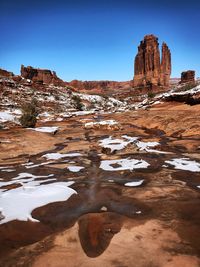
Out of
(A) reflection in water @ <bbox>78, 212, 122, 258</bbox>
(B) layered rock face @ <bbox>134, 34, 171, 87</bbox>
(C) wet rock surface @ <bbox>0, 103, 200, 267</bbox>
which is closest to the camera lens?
(C) wet rock surface @ <bbox>0, 103, 200, 267</bbox>

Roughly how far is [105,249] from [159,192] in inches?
118

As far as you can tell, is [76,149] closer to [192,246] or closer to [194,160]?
[194,160]

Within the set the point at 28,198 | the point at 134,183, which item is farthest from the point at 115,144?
the point at 28,198

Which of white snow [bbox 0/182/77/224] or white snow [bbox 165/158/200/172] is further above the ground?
white snow [bbox 0/182/77/224]

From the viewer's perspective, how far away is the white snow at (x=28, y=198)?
5.47 m

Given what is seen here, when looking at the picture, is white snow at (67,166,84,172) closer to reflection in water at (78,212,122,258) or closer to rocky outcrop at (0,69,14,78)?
reflection in water at (78,212,122,258)

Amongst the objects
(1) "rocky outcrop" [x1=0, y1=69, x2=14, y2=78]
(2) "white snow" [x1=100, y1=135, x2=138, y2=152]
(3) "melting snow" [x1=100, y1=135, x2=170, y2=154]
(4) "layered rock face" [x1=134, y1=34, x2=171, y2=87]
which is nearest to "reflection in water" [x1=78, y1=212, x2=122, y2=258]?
(3) "melting snow" [x1=100, y1=135, x2=170, y2=154]

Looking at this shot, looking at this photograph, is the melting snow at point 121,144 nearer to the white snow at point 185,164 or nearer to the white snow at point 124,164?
the white snow at point 185,164

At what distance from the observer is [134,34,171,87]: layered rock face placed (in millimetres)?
112188

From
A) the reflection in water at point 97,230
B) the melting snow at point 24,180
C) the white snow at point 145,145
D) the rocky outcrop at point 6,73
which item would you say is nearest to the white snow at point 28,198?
the melting snow at point 24,180

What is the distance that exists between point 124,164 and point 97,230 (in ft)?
17.5

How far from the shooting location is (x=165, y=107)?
85.5 feet

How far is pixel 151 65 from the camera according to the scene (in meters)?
115

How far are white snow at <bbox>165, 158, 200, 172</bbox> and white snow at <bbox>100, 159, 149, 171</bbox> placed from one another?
113 centimetres
